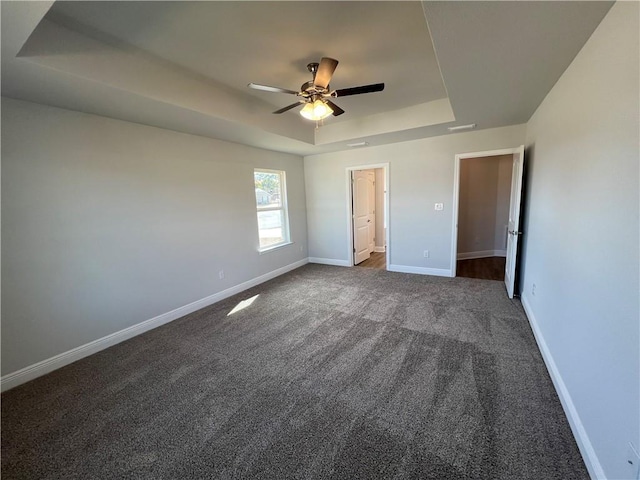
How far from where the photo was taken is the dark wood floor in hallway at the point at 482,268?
A: 4591 millimetres

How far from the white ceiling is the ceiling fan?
0.71 ft

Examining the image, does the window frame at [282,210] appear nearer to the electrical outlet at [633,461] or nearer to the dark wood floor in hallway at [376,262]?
the dark wood floor in hallway at [376,262]

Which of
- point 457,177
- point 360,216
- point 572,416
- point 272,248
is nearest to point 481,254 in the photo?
point 457,177

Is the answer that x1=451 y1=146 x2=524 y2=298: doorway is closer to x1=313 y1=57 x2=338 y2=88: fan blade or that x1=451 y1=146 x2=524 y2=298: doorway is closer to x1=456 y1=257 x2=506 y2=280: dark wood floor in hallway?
x1=456 y1=257 x2=506 y2=280: dark wood floor in hallway

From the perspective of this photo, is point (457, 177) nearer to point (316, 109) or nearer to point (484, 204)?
point (484, 204)

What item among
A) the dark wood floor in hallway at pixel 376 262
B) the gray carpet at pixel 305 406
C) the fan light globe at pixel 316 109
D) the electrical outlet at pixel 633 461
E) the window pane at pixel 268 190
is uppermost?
the fan light globe at pixel 316 109

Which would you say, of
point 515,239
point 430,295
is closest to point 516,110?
point 515,239

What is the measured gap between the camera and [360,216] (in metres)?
5.80

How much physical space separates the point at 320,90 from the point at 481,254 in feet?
17.4

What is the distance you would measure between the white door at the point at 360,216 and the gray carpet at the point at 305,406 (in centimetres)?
269

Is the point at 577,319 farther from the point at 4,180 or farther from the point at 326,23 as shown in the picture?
the point at 4,180

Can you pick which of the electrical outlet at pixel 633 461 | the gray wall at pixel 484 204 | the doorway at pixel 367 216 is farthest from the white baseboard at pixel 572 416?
the gray wall at pixel 484 204

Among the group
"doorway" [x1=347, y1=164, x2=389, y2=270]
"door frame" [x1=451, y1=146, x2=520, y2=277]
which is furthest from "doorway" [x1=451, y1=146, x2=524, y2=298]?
"doorway" [x1=347, y1=164, x2=389, y2=270]

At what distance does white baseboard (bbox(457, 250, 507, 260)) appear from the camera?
5801mm
